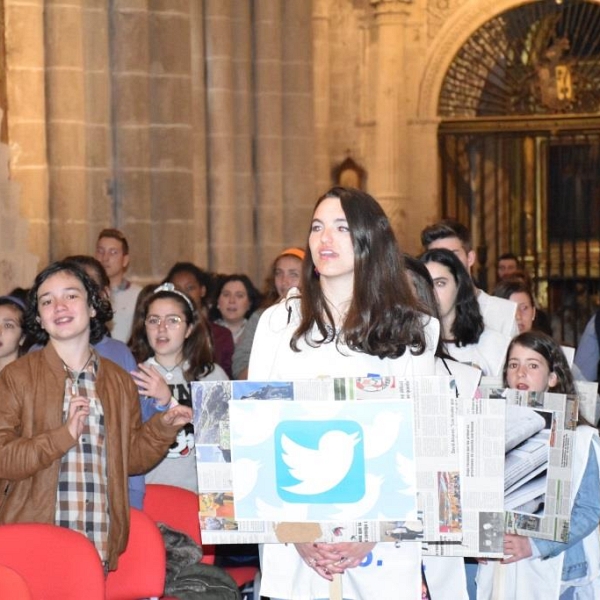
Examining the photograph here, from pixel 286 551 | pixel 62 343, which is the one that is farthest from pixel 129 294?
pixel 286 551

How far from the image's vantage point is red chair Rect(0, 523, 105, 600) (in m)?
4.58

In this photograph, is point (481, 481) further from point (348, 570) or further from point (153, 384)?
point (153, 384)

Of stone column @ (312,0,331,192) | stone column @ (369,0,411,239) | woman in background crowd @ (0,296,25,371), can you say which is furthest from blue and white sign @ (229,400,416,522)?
stone column @ (312,0,331,192)

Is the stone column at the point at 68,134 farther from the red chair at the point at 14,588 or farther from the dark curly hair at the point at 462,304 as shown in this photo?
the red chair at the point at 14,588

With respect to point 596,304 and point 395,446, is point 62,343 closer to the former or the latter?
point 395,446

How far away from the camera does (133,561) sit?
5.16 meters

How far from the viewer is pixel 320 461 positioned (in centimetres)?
387

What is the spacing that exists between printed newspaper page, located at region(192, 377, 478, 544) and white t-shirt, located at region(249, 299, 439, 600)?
0.24 metres

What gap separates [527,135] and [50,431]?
1398 centimetres

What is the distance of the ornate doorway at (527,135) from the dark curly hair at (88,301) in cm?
1323

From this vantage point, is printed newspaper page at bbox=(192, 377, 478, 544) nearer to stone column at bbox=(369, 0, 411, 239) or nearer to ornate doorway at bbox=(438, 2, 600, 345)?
ornate doorway at bbox=(438, 2, 600, 345)

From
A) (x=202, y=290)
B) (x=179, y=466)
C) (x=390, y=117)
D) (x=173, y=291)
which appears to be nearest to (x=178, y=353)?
(x=173, y=291)

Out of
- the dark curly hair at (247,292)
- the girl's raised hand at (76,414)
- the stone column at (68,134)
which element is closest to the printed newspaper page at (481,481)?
the girl's raised hand at (76,414)

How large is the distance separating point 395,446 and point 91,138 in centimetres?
729
